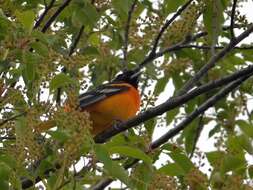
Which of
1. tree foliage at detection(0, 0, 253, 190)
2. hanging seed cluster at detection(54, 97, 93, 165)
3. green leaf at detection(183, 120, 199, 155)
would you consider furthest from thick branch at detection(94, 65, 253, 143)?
green leaf at detection(183, 120, 199, 155)

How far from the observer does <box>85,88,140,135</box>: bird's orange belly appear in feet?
17.7

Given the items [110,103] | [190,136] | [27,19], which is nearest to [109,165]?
[27,19]

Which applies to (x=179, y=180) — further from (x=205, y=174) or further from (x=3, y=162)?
(x=3, y=162)

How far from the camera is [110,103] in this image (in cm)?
569

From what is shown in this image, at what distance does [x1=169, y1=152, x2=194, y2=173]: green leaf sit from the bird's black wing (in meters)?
2.01

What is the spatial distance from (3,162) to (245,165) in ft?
3.88

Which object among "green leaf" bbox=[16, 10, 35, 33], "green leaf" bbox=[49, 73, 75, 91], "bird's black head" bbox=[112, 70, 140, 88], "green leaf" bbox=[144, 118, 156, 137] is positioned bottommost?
"green leaf" bbox=[144, 118, 156, 137]

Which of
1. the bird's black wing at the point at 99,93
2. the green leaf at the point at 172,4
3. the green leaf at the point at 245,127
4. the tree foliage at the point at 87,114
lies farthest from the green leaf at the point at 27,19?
the bird's black wing at the point at 99,93

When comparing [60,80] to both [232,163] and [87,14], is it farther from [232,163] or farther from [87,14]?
[232,163]

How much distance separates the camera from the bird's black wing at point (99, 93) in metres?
5.30

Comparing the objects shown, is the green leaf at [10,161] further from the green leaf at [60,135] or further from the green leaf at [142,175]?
the green leaf at [142,175]

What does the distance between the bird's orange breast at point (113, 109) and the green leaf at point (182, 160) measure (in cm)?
214

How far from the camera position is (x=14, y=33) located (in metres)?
3.10

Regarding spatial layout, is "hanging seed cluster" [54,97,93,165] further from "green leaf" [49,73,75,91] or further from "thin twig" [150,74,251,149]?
"thin twig" [150,74,251,149]
